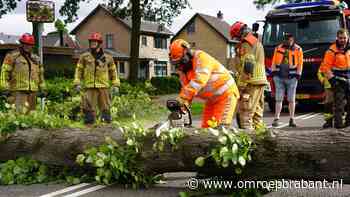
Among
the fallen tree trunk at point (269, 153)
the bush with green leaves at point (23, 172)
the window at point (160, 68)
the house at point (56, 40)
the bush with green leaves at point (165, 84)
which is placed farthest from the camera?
the house at point (56, 40)

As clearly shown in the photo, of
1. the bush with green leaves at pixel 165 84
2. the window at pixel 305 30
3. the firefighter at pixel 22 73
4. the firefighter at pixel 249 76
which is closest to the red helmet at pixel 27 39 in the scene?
the firefighter at pixel 22 73

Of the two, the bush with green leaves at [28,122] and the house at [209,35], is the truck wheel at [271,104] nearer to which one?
the bush with green leaves at [28,122]

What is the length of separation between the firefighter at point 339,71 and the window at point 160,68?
5534 centimetres

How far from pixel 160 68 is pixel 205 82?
201 ft

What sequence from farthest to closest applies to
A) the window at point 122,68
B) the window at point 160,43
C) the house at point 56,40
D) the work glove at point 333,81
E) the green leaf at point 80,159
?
the house at point 56,40, the window at point 160,43, the window at point 122,68, the work glove at point 333,81, the green leaf at point 80,159

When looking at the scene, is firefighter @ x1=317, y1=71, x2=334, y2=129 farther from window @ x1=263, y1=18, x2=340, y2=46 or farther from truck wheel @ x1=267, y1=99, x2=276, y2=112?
truck wheel @ x1=267, y1=99, x2=276, y2=112

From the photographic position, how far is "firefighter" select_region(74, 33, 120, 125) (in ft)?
34.1

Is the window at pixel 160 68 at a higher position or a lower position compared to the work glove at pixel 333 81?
higher

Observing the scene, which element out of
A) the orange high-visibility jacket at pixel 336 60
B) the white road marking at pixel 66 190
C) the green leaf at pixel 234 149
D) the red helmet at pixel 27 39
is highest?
the red helmet at pixel 27 39

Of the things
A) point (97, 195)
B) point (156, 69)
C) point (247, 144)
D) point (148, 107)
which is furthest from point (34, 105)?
point (156, 69)

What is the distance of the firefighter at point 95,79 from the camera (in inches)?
410

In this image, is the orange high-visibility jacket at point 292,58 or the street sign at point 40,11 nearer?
the street sign at point 40,11

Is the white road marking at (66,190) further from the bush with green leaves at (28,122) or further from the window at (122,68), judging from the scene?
the window at (122,68)

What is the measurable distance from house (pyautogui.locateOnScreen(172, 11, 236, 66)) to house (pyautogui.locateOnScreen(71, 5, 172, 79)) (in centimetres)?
585
